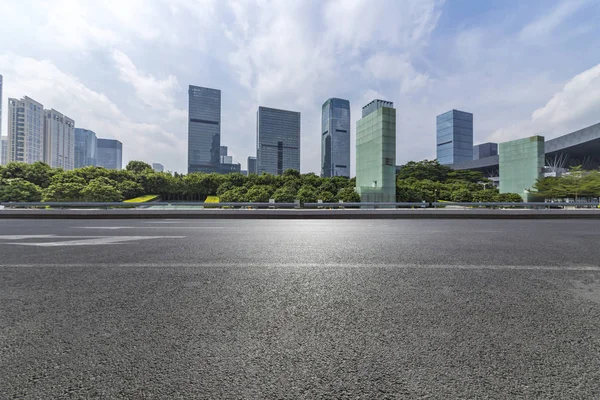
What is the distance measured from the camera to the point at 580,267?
4.48m

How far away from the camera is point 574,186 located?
99.3 feet

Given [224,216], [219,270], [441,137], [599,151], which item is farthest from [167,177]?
[441,137]

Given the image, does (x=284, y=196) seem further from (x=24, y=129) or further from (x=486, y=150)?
(x=486, y=150)

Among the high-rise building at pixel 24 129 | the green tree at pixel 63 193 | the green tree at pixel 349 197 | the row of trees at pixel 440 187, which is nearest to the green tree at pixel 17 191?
the green tree at pixel 63 193

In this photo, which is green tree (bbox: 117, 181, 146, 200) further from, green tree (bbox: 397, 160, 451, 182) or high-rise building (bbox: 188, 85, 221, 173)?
high-rise building (bbox: 188, 85, 221, 173)

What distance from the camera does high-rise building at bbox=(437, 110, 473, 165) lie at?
462 ft

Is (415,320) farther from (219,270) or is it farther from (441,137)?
(441,137)

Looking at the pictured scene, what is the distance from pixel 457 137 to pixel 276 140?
99086mm

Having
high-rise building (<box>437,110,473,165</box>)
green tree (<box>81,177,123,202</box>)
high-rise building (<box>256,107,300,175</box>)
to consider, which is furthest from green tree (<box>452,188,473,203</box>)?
high-rise building (<box>256,107,300,175</box>)

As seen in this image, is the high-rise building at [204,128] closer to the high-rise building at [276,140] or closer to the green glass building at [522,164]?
the high-rise building at [276,140]

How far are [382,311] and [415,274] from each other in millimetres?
1516

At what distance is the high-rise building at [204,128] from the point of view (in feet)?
530

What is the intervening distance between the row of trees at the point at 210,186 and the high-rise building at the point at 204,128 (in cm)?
9363

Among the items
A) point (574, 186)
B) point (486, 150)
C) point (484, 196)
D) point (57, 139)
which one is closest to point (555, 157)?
point (574, 186)
